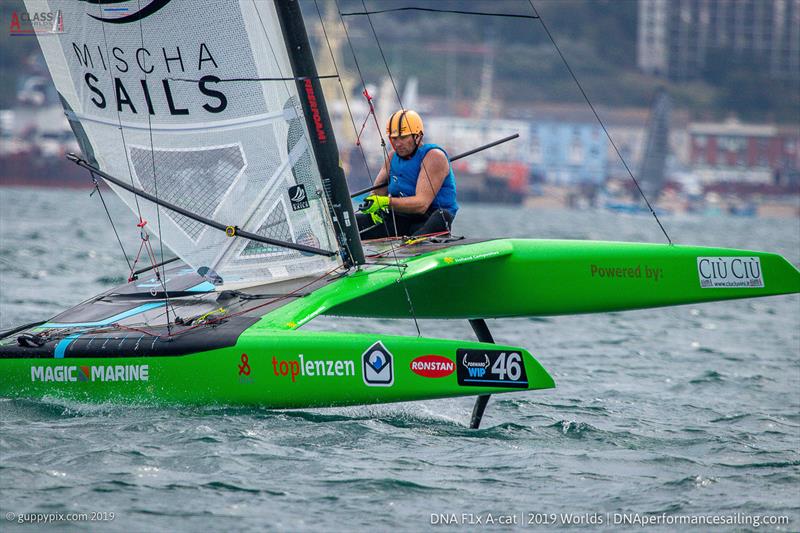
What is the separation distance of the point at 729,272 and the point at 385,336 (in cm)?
167

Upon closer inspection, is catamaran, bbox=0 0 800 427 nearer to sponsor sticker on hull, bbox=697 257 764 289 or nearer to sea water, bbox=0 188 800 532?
sponsor sticker on hull, bbox=697 257 764 289

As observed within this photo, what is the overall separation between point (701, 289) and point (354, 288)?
1.53 m

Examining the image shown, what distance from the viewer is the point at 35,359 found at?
4602mm

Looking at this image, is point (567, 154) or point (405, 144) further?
point (567, 154)

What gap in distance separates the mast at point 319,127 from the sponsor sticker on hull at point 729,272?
1.48 m

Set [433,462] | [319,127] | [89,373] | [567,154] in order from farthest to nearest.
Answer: [567,154], [319,127], [89,373], [433,462]

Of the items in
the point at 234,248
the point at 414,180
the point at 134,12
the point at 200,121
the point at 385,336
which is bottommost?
the point at 385,336

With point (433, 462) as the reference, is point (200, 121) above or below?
above

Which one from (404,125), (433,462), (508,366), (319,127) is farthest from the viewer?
(404,125)

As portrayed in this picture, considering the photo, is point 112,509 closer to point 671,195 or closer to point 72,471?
point 72,471

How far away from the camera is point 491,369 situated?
4070 mm

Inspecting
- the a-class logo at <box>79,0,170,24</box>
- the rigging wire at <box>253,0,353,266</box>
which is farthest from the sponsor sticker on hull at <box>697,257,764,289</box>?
the a-class logo at <box>79,0,170,24</box>

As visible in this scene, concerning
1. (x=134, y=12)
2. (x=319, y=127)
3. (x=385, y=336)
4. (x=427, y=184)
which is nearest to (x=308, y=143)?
(x=319, y=127)

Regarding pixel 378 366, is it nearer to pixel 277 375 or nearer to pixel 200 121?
pixel 277 375
